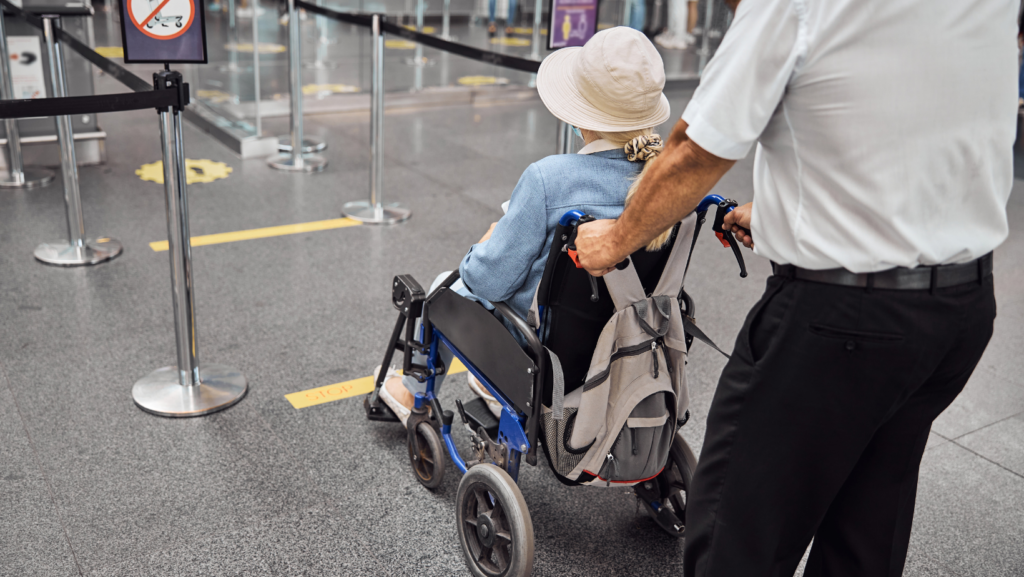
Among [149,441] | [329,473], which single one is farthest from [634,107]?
[149,441]

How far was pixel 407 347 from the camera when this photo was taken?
7.88ft

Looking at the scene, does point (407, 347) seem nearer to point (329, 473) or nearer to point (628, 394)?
point (329, 473)

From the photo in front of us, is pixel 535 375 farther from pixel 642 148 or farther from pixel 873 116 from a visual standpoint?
pixel 873 116

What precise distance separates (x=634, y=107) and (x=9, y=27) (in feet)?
14.8

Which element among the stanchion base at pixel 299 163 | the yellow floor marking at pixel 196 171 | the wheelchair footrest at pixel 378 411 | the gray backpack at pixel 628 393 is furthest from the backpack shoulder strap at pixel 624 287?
the stanchion base at pixel 299 163

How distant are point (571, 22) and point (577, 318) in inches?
106

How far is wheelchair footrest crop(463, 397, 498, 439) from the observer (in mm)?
2318

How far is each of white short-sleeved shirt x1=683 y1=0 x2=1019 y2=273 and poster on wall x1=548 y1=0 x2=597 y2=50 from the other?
9.91 ft

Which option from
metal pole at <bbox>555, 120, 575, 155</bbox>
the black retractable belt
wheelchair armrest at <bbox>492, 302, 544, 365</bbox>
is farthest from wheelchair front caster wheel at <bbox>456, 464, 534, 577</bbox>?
the black retractable belt

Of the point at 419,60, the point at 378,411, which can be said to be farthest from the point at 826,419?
the point at 419,60

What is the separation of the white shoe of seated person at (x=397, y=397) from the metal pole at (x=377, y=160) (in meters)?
2.14

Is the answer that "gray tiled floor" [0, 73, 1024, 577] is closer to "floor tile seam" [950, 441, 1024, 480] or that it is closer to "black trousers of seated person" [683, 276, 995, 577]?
"floor tile seam" [950, 441, 1024, 480]

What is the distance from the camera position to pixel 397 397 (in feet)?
8.46

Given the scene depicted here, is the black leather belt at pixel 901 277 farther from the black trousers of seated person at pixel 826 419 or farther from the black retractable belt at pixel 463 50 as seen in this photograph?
the black retractable belt at pixel 463 50
